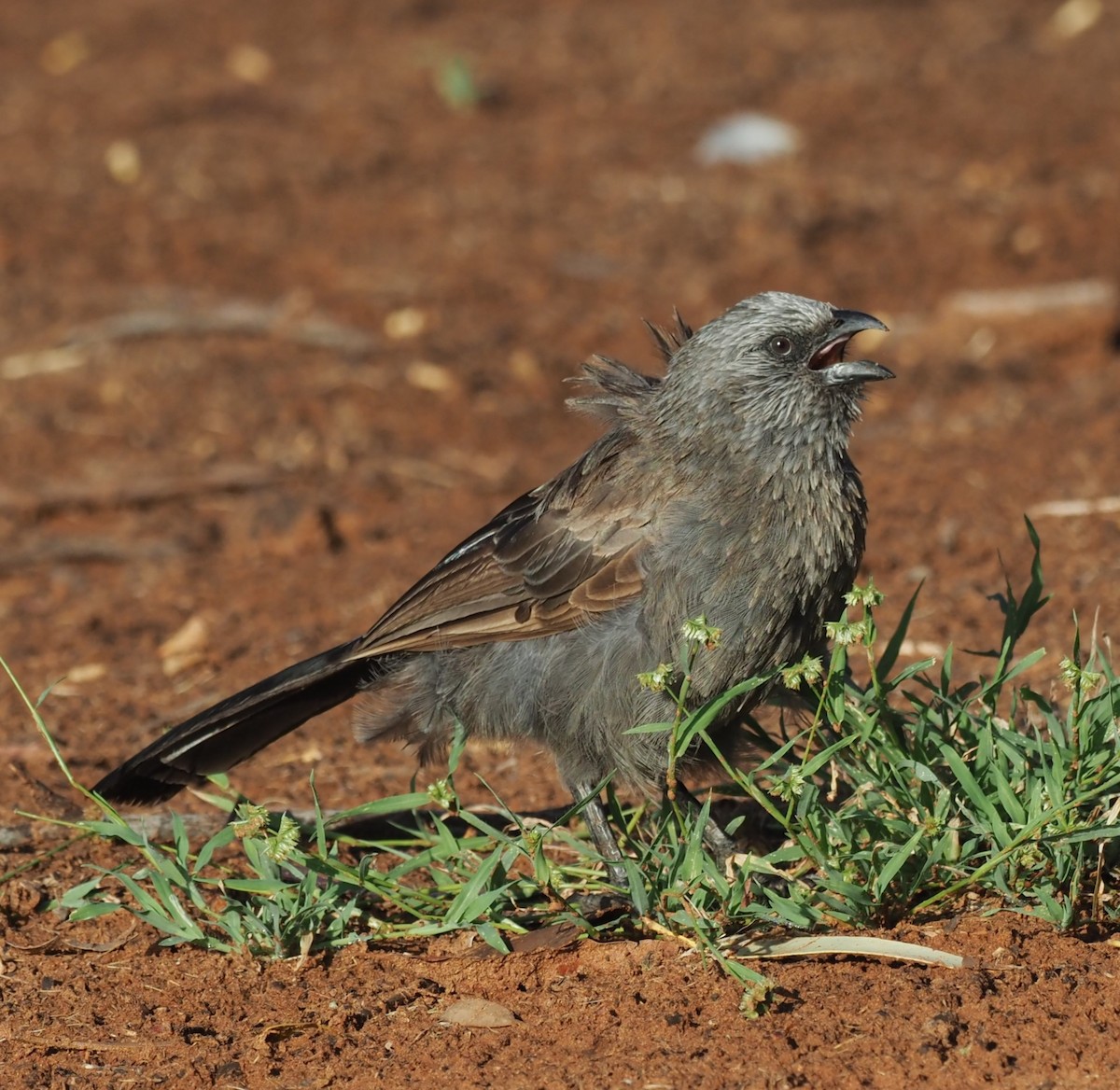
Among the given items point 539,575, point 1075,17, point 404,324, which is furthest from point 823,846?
point 1075,17

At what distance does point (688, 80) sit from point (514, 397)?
5.45 m

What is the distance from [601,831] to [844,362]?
1409 millimetres

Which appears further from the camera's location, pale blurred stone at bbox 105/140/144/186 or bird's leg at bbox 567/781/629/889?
pale blurred stone at bbox 105/140/144/186

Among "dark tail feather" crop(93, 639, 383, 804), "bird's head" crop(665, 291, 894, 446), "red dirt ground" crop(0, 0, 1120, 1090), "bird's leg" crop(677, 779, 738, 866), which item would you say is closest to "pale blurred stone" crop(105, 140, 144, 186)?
"red dirt ground" crop(0, 0, 1120, 1090)

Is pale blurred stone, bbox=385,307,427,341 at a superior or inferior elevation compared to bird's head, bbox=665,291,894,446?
inferior

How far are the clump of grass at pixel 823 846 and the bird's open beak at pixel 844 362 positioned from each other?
0.67 metres

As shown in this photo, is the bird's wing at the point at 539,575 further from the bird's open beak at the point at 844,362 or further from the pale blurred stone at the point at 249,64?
the pale blurred stone at the point at 249,64

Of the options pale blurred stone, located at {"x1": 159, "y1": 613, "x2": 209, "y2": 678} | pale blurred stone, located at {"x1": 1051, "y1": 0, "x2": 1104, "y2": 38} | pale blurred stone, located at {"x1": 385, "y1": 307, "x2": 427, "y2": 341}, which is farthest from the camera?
pale blurred stone, located at {"x1": 1051, "y1": 0, "x2": 1104, "y2": 38}

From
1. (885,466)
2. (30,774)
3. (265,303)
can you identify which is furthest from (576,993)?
(265,303)

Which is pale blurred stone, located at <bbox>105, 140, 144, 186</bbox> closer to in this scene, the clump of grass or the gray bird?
the gray bird

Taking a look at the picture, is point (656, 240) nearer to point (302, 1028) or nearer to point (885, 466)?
point (885, 466)

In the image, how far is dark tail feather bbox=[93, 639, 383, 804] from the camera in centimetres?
451

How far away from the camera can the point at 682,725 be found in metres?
3.84

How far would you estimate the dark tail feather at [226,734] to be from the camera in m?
4.51
